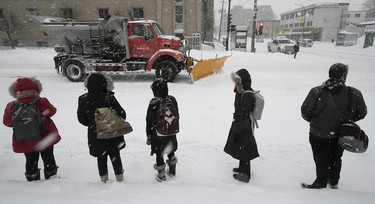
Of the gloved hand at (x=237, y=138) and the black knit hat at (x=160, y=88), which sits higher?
the black knit hat at (x=160, y=88)

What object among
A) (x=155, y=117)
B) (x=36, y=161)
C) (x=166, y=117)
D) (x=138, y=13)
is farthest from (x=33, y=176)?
(x=138, y=13)

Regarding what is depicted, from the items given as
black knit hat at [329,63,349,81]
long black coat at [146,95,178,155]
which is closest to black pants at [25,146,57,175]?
Result: long black coat at [146,95,178,155]

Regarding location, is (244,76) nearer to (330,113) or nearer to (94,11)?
(330,113)

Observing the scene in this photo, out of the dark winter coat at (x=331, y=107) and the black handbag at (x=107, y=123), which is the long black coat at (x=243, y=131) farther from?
the black handbag at (x=107, y=123)

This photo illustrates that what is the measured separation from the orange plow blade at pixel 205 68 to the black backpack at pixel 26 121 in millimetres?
7750

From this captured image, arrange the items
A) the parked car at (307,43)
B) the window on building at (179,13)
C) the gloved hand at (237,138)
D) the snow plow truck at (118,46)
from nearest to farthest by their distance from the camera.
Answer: the gloved hand at (237,138) → the snow plow truck at (118,46) → the window on building at (179,13) → the parked car at (307,43)

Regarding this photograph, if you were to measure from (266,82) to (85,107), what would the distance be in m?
9.27

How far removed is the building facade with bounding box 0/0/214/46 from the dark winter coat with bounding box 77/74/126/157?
83.5ft

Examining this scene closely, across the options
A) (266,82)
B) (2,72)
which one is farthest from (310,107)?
(2,72)

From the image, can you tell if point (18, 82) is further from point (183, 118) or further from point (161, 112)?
point (183, 118)

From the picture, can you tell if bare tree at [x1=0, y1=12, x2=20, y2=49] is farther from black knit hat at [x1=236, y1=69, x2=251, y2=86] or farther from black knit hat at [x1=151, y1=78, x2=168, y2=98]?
black knit hat at [x1=236, y1=69, x2=251, y2=86]

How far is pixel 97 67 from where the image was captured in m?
11.0

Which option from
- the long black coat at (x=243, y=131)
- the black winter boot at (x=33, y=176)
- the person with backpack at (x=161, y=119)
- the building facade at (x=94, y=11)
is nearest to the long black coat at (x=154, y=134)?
Result: the person with backpack at (x=161, y=119)

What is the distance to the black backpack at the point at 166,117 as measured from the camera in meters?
3.22
